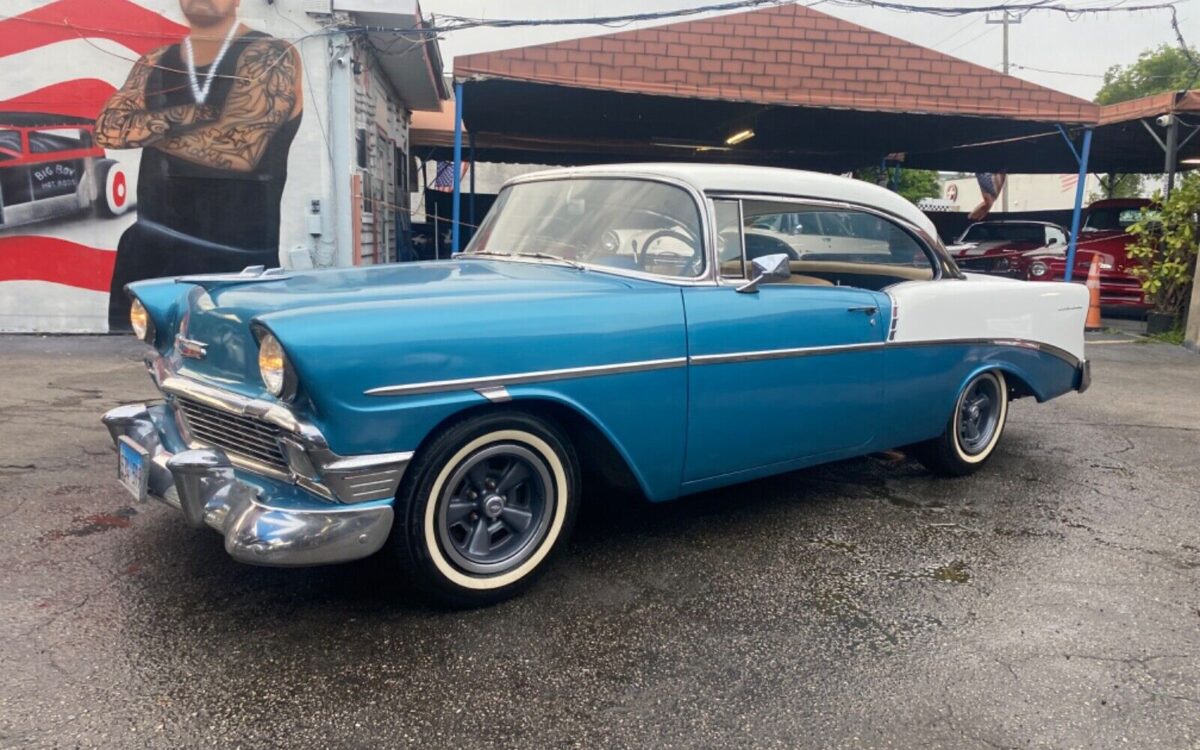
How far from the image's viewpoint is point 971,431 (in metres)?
4.75

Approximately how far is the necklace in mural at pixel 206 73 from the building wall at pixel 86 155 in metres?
0.13

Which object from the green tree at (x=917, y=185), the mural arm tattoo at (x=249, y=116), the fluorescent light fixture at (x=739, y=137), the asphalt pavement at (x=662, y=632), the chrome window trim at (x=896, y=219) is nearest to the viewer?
the asphalt pavement at (x=662, y=632)

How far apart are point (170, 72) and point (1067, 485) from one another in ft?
28.6

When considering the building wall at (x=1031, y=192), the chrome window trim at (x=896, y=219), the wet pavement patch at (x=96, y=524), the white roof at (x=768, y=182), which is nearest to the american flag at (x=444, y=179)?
the white roof at (x=768, y=182)

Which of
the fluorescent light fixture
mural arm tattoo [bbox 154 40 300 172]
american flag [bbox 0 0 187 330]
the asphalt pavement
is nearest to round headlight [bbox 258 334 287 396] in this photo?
the asphalt pavement

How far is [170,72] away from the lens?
878 cm

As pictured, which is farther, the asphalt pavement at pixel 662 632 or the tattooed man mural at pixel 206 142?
the tattooed man mural at pixel 206 142

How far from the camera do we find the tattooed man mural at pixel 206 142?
28.8 feet

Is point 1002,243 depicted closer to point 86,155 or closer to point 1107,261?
point 1107,261

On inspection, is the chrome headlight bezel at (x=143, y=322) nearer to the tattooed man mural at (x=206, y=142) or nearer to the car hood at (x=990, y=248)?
the tattooed man mural at (x=206, y=142)

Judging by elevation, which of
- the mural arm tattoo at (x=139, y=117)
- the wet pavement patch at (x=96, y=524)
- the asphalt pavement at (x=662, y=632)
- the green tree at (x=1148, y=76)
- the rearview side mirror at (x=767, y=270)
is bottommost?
the asphalt pavement at (x=662, y=632)

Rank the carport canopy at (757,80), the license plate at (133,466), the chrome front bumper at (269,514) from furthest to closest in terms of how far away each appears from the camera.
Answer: the carport canopy at (757,80)
the license plate at (133,466)
the chrome front bumper at (269,514)

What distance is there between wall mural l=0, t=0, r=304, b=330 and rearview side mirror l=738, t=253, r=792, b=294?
22.9 feet

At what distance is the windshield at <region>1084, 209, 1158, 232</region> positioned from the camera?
14008mm
